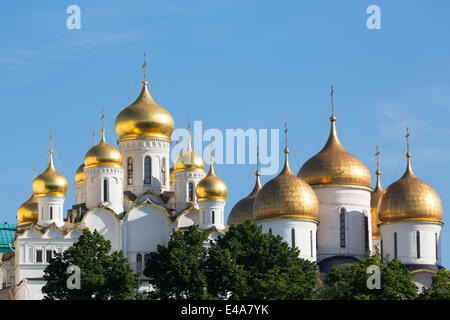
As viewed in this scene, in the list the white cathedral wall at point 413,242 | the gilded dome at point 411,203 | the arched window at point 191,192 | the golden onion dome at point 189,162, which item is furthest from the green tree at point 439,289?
the golden onion dome at point 189,162

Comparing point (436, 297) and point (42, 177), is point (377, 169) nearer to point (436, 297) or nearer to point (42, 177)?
point (42, 177)

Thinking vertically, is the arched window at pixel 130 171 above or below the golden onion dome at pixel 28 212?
above

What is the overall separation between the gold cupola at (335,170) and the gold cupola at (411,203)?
231cm

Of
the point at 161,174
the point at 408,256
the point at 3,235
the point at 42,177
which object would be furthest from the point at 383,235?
the point at 3,235

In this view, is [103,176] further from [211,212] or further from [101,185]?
[211,212]

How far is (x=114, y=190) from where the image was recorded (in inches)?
2591

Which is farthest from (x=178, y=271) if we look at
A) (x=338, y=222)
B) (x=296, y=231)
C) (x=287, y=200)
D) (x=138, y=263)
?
(x=338, y=222)

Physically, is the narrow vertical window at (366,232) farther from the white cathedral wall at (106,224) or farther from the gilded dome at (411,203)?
the white cathedral wall at (106,224)

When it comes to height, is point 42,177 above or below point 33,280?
above

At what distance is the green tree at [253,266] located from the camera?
168 feet

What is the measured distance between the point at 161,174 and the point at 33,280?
976 cm

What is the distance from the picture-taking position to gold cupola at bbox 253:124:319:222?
60.8m

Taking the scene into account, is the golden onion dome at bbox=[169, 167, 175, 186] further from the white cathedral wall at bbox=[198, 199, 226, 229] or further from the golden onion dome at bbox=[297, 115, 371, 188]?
the golden onion dome at bbox=[297, 115, 371, 188]
